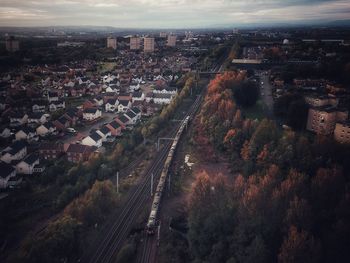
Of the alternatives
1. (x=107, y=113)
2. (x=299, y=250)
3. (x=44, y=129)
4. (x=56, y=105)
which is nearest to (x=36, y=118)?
(x=44, y=129)

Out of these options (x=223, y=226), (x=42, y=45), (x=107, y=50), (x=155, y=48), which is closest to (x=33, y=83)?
(x=42, y=45)

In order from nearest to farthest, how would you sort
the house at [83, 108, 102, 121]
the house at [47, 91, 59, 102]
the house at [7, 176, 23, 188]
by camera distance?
1. the house at [7, 176, 23, 188]
2. the house at [83, 108, 102, 121]
3. the house at [47, 91, 59, 102]

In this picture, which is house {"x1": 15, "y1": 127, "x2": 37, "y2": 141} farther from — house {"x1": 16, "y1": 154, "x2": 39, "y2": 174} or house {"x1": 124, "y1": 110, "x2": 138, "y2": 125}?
house {"x1": 124, "y1": 110, "x2": 138, "y2": 125}

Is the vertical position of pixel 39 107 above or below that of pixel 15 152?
above

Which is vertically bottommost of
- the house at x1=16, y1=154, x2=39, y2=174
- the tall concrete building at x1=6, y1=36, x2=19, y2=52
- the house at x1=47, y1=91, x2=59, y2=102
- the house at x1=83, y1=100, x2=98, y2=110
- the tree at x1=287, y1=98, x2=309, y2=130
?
the house at x1=16, y1=154, x2=39, y2=174

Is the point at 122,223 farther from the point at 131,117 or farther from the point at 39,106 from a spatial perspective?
the point at 39,106

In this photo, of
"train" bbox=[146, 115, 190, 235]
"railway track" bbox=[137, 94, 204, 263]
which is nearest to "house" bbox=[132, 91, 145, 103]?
"train" bbox=[146, 115, 190, 235]
